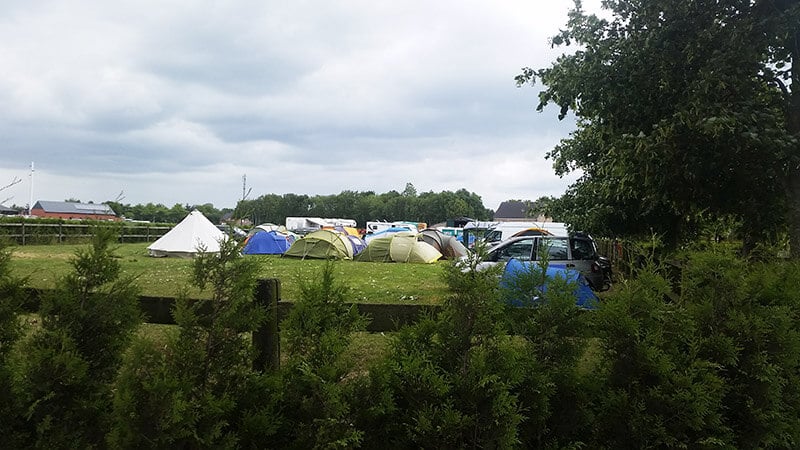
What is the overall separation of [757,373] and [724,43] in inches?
174

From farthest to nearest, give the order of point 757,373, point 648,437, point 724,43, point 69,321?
point 724,43 < point 757,373 < point 648,437 < point 69,321

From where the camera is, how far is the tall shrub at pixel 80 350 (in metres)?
2.00

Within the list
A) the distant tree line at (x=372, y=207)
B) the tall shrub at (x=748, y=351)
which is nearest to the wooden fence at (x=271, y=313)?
the tall shrub at (x=748, y=351)

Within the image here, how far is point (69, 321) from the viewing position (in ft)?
6.89

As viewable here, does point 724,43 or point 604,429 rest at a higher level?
point 724,43

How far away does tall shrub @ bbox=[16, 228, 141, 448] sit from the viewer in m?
2.00

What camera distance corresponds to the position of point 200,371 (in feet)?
7.00

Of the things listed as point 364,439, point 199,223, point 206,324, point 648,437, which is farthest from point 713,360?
point 199,223

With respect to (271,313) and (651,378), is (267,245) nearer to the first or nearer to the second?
(271,313)

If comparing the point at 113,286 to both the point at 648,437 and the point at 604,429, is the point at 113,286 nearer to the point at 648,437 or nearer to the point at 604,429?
the point at 604,429

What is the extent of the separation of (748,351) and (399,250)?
53.4 feet

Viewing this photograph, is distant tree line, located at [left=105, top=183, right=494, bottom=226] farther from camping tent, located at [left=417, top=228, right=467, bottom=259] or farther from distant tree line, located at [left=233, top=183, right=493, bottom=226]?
camping tent, located at [left=417, top=228, right=467, bottom=259]

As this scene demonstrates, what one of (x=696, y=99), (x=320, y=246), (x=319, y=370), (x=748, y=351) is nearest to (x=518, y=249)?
(x=696, y=99)

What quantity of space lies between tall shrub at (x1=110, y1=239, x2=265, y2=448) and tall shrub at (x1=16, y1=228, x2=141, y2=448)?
15cm
